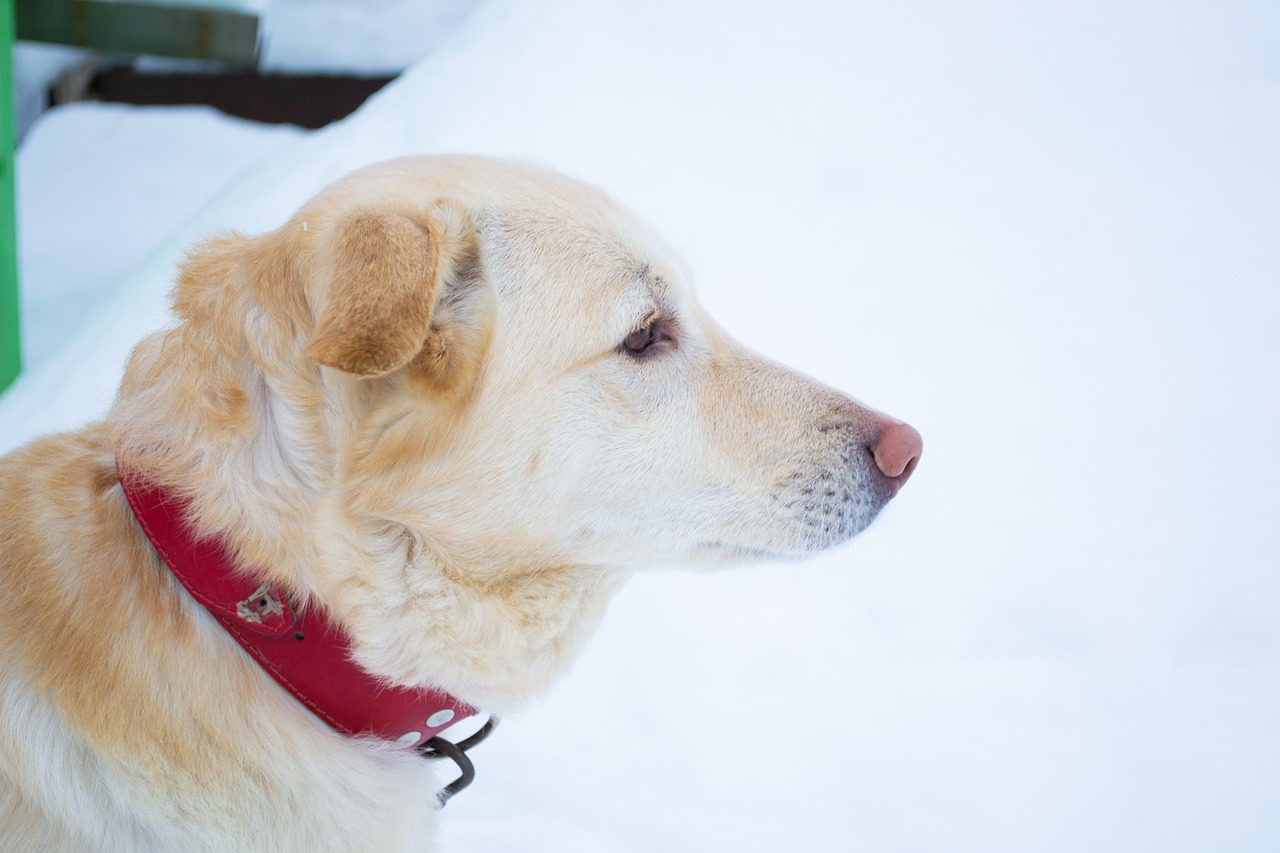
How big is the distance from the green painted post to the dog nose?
5.10 meters

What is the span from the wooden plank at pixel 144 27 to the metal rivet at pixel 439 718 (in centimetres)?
515

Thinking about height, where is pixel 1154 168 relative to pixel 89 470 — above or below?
above

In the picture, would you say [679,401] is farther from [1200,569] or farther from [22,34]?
[22,34]

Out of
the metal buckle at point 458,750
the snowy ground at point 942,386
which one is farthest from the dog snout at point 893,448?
the metal buckle at point 458,750

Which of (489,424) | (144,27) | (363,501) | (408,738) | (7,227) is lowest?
(7,227)

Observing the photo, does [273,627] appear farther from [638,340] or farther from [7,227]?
[7,227]

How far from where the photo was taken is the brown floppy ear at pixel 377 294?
1483 millimetres

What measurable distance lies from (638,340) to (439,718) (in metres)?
0.91

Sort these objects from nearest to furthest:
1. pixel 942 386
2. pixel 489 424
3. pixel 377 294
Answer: pixel 377 294
pixel 489 424
pixel 942 386

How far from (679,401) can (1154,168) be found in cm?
328

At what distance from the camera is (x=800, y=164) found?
4418 mm

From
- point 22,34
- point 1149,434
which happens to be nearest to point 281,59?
point 22,34

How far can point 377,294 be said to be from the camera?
5.01ft

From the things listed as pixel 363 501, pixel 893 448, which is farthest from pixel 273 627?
pixel 893 448
